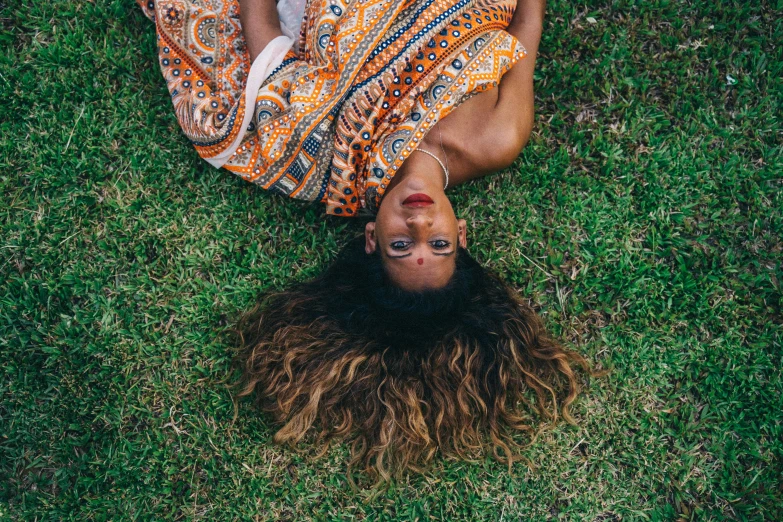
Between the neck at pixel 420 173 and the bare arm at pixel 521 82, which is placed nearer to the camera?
the neck at pixel 420 173

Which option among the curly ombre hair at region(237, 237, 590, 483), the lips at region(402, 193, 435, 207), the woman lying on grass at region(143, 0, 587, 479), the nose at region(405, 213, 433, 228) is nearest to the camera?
the nose at region(405, 213, 433, 228)

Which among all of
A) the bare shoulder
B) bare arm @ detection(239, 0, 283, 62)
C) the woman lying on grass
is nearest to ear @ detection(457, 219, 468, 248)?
the woman lying on grass

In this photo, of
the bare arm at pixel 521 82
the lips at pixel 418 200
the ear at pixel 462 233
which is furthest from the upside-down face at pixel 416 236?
the bare arm at pixel 521 82

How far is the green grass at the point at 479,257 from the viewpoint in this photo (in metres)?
3.33

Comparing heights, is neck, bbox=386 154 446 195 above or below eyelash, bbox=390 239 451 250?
above

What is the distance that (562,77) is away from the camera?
358cm

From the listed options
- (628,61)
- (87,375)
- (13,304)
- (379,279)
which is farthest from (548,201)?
(13,304)

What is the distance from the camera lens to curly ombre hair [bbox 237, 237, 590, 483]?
10.4 ft

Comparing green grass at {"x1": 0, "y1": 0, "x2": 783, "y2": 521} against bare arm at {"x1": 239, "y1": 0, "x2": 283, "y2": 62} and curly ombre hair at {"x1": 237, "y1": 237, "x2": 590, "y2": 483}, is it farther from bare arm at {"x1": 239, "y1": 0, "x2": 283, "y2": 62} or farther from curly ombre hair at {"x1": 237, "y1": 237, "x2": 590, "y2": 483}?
bare arm at {"x1": 239, "y1": 0, "x2": 283, "y2": 62}

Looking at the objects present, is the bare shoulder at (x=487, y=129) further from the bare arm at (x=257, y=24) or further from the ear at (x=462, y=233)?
the bare arm at (x=257, y=24)

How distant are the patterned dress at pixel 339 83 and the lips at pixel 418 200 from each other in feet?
0.87

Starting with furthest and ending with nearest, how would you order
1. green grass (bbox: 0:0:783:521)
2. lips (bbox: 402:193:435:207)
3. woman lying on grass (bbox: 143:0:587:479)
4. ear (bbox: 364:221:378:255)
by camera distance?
green grass (bbox: 0:0:783:521), ear (bbox: 364:221:378:255), woman lying on grass (bbox: 143:0:587:479), lips (bbox: 402:193:435:207)

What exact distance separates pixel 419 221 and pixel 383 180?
0.44 m

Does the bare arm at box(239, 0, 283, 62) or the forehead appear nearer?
Result: the forehead
